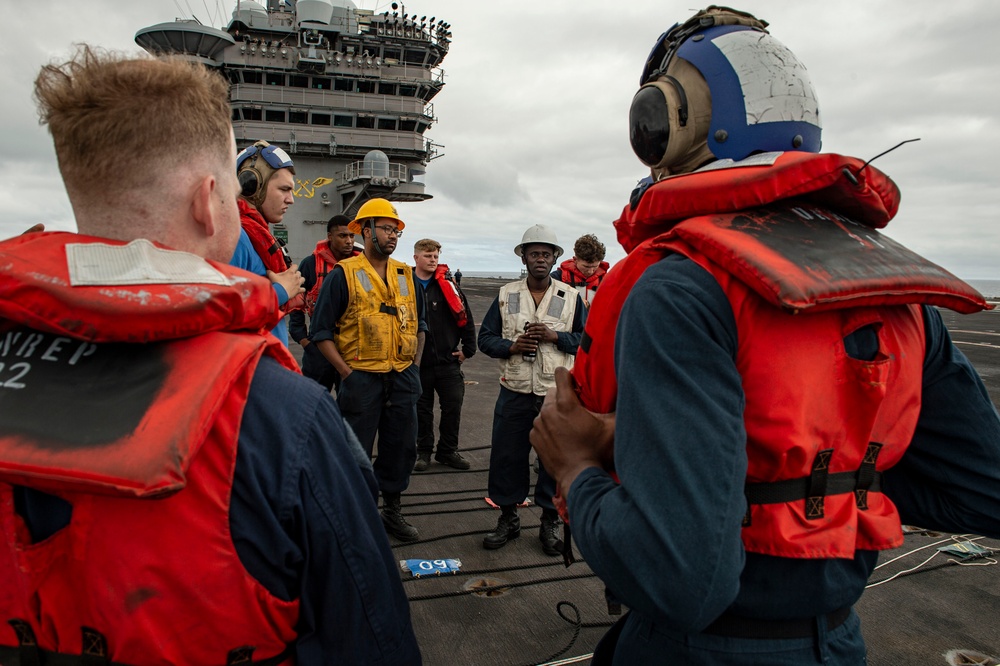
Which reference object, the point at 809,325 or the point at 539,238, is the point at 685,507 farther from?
the point at 539,238

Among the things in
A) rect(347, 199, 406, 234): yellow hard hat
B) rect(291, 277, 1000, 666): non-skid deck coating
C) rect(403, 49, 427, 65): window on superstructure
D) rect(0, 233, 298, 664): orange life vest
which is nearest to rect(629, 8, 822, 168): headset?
rect(0, 233, 298, 664): orange life vest

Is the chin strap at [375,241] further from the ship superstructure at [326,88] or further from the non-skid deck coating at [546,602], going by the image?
the ship superstructure at [326,88]

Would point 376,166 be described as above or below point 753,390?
above

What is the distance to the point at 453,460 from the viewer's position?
632 cm

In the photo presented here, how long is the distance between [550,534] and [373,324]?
79.2 inches

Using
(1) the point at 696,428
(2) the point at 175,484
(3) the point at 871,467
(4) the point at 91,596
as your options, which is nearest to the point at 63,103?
(2) the point at 175,484

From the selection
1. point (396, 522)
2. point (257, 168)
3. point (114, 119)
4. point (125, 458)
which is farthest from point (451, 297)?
point (125, 458)

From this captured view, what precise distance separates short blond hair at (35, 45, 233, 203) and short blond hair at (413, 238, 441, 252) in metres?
5.42

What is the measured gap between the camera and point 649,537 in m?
0.99

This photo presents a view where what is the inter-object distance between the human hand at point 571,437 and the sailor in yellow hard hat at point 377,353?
10.9ft

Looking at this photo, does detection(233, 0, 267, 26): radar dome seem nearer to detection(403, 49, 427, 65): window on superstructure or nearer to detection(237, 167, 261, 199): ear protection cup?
detection(403, 49, 427, 65): window on superstructure

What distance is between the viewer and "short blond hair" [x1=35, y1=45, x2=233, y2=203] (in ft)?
3.72

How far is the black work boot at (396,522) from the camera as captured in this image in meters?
4.47

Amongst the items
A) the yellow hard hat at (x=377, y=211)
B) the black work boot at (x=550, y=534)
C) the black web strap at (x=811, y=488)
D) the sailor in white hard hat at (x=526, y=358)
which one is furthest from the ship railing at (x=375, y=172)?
the black web strap at (x=811, y=488)
